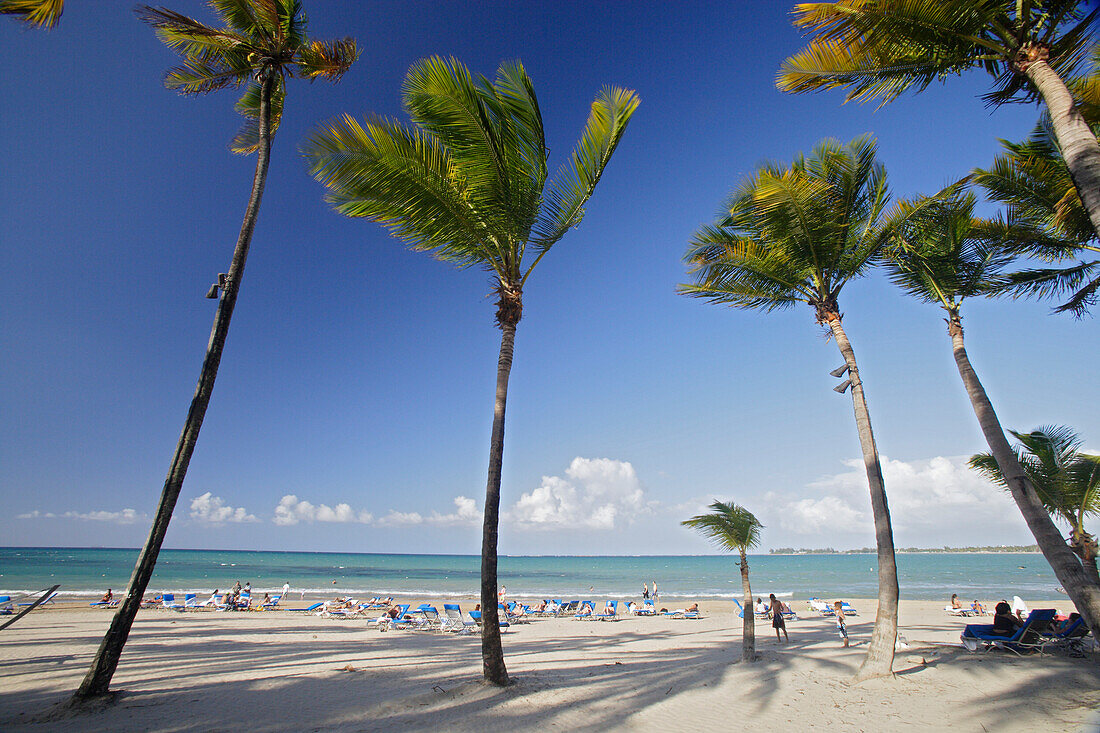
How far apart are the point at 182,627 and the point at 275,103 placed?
54.1 feet

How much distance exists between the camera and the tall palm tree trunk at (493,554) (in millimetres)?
7496

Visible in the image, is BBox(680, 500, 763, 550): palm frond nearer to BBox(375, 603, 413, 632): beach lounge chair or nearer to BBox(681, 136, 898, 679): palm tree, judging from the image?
BBox(681, 136, 898, 679): palm tree

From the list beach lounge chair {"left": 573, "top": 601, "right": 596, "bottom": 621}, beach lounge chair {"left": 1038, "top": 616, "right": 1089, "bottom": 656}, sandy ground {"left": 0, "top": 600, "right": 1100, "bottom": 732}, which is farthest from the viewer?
beach lounge chair {"left": 573, "top": 601, "right": 596, "bottom": 621}

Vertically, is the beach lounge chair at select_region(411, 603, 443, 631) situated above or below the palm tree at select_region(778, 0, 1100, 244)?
below

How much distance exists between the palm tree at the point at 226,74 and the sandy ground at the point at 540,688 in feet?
5.11

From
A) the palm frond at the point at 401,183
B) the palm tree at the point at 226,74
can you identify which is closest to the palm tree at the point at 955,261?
the palm frond at the point at 401,183

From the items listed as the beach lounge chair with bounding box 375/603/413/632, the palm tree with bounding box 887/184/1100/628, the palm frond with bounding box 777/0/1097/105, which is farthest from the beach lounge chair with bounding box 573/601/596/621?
the palm frond with bounding box 777/0/1097/105

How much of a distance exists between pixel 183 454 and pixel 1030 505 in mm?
12968

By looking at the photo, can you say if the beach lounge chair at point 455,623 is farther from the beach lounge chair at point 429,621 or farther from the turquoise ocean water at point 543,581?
the turquoise ocean water at point 543,581

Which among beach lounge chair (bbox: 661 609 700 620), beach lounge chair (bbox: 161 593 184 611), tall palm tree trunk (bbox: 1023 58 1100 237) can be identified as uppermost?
tall palm tree trunk (bbox: 1023 58 1100 237)

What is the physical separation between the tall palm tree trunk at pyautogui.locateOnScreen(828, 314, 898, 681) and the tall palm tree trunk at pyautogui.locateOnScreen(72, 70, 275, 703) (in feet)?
35.2

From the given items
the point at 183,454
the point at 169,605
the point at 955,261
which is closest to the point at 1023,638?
the point at 955,261

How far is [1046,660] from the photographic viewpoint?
29.6 feet

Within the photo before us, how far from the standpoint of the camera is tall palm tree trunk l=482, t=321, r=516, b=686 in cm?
750
